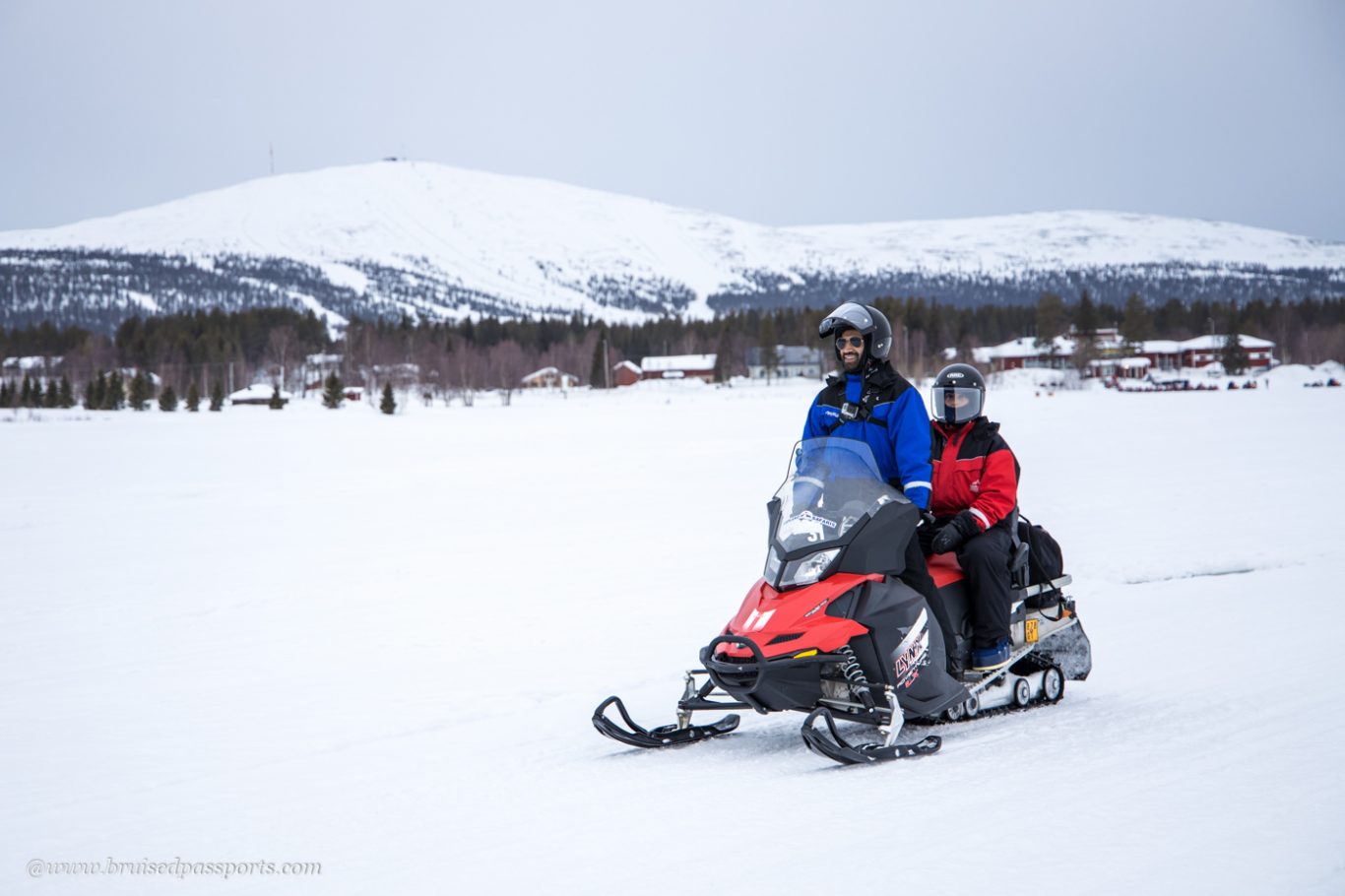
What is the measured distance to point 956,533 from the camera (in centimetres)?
595

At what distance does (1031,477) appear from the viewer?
794 inches

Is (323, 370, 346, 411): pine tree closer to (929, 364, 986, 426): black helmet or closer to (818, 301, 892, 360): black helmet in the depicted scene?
(929, 364, 986, 426): black helmet

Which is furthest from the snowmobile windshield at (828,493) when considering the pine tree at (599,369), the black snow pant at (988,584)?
the pine tree at (599,369)

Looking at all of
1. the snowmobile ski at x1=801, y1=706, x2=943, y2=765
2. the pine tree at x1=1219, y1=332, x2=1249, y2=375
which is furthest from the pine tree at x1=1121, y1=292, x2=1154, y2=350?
the snowmobile ski at x1=801, y1=706, x2=943, y2=765

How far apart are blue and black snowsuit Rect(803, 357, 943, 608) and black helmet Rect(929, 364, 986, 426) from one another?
2.04ft

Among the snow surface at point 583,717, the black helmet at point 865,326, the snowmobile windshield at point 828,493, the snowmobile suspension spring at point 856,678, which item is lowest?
the snow surface at point 583,717

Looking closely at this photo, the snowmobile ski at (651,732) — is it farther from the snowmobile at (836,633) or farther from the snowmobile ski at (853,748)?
the snowmobile ski at (853,748)

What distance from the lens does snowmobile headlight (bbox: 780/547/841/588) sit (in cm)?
540

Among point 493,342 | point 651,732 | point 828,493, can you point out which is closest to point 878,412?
point 828,493

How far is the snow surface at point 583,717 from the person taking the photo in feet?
13.0

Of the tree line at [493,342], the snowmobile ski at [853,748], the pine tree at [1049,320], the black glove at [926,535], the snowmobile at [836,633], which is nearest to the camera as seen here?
the snowmobile ski at [853,748]

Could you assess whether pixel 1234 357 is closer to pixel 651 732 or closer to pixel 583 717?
pixel 583 717

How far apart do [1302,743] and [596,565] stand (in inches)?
322

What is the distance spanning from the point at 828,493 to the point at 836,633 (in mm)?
724
